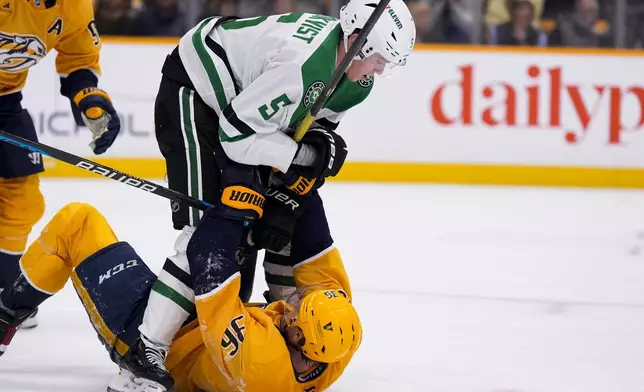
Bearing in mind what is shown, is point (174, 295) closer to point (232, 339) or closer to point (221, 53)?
point (232, 339)

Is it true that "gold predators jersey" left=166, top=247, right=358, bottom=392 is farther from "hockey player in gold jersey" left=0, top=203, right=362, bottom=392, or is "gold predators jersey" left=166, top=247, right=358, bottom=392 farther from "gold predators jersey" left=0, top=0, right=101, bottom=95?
"gold predators jersey" left=0, top=0, right=101, bottom=95

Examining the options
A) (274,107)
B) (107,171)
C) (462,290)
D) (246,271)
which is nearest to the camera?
(274,107)

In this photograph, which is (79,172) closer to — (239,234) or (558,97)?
(558,97)

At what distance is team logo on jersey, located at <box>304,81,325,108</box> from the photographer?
2.65 meters

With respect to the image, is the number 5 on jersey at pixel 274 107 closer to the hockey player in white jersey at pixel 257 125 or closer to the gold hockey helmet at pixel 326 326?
the hockey player in white jersey at pixel 257 125

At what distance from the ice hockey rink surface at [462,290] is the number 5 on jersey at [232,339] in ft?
1.58

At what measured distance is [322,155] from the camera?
2752 millimetres

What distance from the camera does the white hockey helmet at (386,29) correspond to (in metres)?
2.63

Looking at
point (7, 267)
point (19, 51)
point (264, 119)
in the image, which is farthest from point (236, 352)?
point (19, 51)

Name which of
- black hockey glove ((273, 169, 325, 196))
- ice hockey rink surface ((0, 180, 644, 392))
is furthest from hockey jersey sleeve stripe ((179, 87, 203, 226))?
ice hockey rink surface ((0, 180, 644, 392))

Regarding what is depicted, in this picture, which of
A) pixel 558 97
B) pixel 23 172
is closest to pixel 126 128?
pixel 558 97

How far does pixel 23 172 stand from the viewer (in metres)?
3.28

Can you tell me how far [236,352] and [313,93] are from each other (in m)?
0.68

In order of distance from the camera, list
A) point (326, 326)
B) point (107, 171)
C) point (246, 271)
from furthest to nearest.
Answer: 1. point (246, 271)
2. point (107, 171)
3. point (326, 326)
